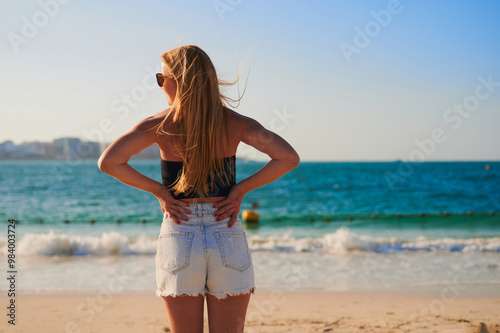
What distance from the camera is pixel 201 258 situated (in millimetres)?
1993

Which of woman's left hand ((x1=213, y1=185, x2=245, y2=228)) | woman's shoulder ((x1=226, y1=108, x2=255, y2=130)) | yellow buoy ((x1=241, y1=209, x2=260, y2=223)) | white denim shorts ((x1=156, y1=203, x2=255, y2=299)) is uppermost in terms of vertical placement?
woman's shoulder ((x1=226, y1=108, x2=255, y2=130))

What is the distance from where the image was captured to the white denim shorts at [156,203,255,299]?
1.99 metres

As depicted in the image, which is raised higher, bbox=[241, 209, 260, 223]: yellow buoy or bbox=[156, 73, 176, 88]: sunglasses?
bbox=[156, 73, 176, 88]: sunglasses

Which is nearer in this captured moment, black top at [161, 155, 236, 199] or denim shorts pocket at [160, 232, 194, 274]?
denim shorts pocket at [160, 232, 194, 274]

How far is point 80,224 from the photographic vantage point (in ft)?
55.1

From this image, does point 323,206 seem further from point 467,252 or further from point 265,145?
point 265,145

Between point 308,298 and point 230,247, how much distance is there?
4.52 meters

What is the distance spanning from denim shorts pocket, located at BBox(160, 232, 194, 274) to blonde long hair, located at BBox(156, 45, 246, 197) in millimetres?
208

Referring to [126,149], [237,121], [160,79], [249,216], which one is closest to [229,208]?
[237,121]

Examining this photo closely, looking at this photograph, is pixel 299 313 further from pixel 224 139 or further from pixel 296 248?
pixel 296 248

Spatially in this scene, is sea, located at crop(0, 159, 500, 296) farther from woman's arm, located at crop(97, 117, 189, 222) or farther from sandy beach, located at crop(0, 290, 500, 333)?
woman's arm, located at crop(97, 117, 189, 222)

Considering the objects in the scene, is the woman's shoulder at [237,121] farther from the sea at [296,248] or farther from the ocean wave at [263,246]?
the ocean wave at [263,246]

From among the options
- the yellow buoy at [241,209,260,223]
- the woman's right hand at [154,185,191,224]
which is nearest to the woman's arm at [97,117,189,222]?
the woman's right hand at [154,185,191,224]

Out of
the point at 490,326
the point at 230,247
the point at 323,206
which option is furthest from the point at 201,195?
the point at 323,206
